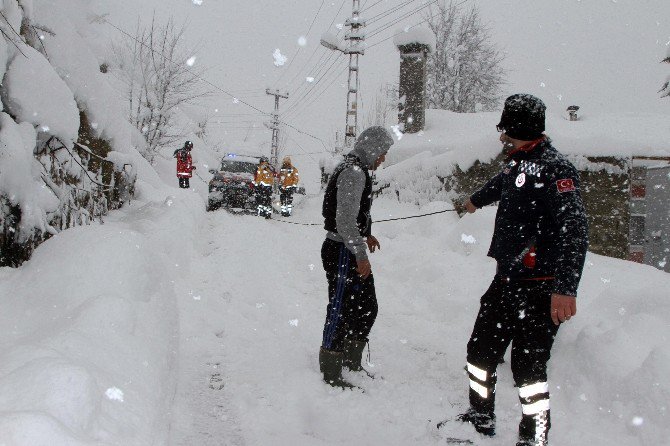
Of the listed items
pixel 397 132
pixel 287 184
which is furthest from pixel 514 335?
pixel 287 184

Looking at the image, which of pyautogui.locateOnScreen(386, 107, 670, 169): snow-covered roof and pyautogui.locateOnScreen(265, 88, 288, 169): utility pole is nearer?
pyautogui.locateOnScreen(386, 107, 670, 169): snow-covered roof

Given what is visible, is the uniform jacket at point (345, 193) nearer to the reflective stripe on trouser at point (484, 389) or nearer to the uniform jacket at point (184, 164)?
the reflective stripe on trouser at point (484, 389)

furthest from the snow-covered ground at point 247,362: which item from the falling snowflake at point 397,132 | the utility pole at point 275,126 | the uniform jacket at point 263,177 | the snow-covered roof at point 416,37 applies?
the utility pole at point 275,126

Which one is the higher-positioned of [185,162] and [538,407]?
[185,162]

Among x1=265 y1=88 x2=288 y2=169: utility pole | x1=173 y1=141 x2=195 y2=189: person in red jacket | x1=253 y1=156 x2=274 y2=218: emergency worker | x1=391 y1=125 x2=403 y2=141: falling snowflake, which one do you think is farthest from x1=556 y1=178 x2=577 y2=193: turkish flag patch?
x1=265 y1=88 x2=288 y2=169: utility pole

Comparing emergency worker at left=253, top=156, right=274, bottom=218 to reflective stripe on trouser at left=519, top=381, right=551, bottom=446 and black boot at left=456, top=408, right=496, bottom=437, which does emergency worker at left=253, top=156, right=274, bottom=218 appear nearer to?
black boot at left=456, top=408, right=496, bottom=437

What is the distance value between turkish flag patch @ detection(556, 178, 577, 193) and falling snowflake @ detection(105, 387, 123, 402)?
2428 millimetres

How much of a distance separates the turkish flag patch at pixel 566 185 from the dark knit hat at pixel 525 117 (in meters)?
0.33

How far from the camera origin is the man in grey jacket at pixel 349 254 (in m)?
3.31

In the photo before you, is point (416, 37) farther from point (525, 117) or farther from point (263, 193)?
point (525, 117)

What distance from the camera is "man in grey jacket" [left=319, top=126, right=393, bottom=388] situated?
331cm

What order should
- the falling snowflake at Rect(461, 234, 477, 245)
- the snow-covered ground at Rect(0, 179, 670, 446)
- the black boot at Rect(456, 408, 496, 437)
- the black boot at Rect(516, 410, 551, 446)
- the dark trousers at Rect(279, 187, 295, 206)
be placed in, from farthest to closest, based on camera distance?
the dark trousers at Rect(279, 187, 295, 206), the falling snowflake at Rect(461, 234, 477, 245), the black boot at Rect(456, 408, 496, 437), the black boot at Rect(516, 410, 551, 446), the snow-covered ground at Rect(0, 179, 670, 446)

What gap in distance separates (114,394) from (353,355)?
1857 mm

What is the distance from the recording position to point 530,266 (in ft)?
8.24
